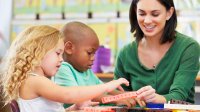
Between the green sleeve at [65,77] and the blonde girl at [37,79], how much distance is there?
242 millimetres

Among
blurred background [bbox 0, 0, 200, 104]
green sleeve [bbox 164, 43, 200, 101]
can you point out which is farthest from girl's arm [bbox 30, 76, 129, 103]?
blurred background [bbox 0, 0, 200, 104]

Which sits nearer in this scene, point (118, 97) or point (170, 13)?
point (118, 97)

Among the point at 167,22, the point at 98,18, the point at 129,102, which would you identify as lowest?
the point at 129,102

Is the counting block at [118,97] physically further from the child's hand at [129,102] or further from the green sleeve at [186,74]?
the green sleeve at [186,74]

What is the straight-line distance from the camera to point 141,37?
2.20 m

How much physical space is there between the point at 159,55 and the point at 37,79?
2.78 ft

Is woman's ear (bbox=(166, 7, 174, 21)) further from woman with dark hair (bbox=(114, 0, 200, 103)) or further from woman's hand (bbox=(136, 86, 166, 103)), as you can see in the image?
woman's hand (bbox=(136, 86, 166, 103))

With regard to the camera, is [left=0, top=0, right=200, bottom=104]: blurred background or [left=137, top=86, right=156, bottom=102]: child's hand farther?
[left=0, top=0, right=200, bottom=104]: blurred background

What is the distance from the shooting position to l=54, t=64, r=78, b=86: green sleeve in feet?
5.79

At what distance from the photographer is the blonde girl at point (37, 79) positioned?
55.6 inches

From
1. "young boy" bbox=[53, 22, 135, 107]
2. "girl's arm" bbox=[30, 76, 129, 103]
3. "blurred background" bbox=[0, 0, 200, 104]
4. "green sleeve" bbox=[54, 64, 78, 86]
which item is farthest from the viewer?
"blurred background" bbox=[0, 0, 200, 104]

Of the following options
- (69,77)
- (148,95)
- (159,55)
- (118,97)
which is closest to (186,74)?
(159,55)

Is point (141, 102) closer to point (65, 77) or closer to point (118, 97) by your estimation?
point (118, 97)

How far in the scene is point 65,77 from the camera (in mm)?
1775
